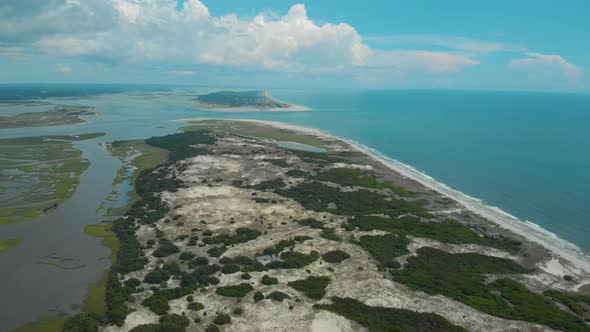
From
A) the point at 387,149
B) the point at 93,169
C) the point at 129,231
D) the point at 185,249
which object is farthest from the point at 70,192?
the point at 387,149

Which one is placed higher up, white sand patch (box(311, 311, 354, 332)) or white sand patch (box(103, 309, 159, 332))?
white sand patch (box(103, 309, 159, 332))

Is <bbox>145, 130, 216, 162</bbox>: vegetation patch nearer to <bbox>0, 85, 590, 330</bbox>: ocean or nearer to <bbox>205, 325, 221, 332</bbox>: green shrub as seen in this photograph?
<bbox>0, 85, 590, 330</bbox>: ocean

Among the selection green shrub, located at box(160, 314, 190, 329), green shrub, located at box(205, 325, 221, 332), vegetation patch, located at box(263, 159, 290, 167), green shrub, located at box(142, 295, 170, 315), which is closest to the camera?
green shrub, located at box(160, 314, 190, 329)

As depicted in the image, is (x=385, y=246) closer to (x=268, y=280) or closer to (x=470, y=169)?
(x=268, y=280)

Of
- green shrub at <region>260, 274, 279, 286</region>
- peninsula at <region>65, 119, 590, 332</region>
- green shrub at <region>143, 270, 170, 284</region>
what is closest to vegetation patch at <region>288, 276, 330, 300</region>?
peninsula at <region>65, 119, 590, 332</region>

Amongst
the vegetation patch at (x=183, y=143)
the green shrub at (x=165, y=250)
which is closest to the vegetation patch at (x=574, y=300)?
the green shrub at (x=165, y=250)

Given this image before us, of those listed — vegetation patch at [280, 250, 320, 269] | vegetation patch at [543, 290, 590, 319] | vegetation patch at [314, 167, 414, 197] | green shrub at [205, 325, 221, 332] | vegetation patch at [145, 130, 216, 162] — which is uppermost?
vegetation patch at [145, 130, 216, 162]

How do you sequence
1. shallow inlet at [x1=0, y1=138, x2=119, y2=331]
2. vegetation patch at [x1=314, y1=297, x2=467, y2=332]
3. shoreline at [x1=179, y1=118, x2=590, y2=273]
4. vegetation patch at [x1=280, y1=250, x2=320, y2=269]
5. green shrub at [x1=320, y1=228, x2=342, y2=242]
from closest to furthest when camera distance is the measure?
1. vegetation patch at [x1=314, y1=297, x2=467, y2=332]
2. shallow inlet at [x1=0, y1=138, x2=119, y2=331]
3. vegetation patch at [x1=280, y1=250, x2=320, y2=269]
4. shoreline at [x1=179, y1=118, x2=590, y2=273]
5. green shrub at [x1=320, y1=228, x2=342, y2=242]
